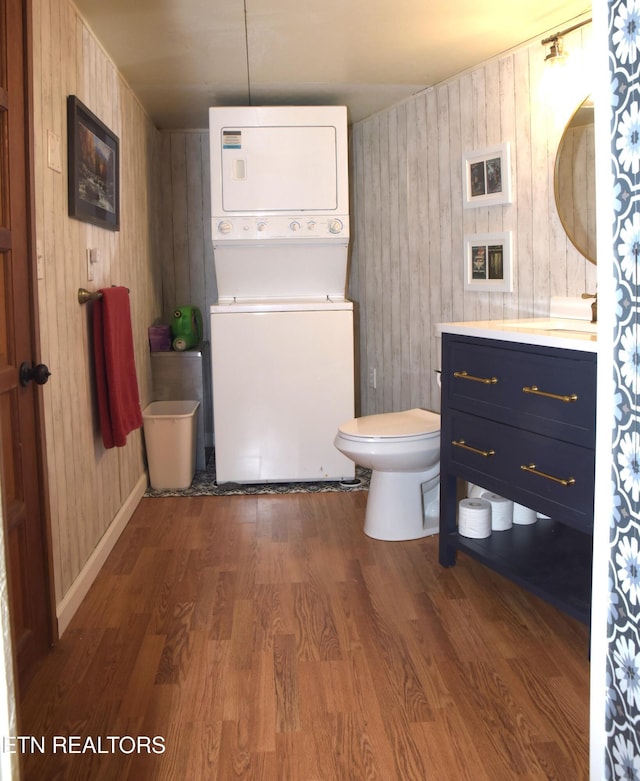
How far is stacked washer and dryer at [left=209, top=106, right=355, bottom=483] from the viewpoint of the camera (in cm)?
389

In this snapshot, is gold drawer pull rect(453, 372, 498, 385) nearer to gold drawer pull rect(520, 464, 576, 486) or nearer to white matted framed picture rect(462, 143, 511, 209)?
gold drawer pull rect(520, 464, 576, 486)

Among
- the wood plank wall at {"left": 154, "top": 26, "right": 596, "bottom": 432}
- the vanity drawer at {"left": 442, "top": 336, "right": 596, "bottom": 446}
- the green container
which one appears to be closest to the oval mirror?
the wood plank wall at {"left": 154, "top": 26, "right": 596, "bottom": 432}

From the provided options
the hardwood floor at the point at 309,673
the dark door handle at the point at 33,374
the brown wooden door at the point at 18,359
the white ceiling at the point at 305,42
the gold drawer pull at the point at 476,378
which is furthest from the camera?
the white ceiling at the point at 305,42

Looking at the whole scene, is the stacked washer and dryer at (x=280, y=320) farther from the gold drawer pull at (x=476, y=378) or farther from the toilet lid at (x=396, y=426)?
the gold drawer pull at (x=476, y=378)

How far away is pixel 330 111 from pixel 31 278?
88.6 inches

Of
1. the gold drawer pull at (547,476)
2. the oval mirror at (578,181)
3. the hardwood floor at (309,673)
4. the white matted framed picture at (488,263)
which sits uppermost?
the oval mirror at (578,181)

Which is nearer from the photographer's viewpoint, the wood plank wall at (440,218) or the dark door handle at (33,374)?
the dark door handle at (33,374)

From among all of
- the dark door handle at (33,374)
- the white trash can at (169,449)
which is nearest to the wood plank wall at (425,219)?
the white trash can at (169,449)

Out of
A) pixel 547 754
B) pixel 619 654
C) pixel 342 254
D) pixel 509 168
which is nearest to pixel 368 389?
pixel 342 254

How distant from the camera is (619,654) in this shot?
1.16m

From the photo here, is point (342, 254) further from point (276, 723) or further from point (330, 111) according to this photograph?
point (276, 723)

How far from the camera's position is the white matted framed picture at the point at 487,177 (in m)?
3.25

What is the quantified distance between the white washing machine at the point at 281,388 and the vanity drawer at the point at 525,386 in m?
1.23

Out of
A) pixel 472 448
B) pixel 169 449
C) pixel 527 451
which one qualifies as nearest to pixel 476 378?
pixel 472 448
